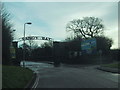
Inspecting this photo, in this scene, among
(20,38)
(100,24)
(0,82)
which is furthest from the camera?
(100,24)

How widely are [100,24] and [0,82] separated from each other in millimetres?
82556

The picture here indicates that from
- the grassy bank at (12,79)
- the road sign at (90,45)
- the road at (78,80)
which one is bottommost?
the road at (78,80)

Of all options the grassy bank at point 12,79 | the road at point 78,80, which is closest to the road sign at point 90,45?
the road at point 78,80

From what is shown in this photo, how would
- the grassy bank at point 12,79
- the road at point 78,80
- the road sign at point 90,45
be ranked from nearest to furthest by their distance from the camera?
the grassy bank at point 12,79 < the road at point 78,80 < the road sign at point 90,45

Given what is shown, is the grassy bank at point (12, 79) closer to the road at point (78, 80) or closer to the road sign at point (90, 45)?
the road at point (78, 80)

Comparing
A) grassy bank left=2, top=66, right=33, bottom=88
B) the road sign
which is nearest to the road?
grassy bank left=2, top=66, right=33, bottom=88

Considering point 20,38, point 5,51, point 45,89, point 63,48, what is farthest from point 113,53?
point 45,89

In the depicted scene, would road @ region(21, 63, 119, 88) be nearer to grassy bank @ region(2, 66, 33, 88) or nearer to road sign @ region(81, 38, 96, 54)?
grassy bank @ region(2, 66, 33, 88)

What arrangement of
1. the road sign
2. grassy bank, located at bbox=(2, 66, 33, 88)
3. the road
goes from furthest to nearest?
the road sign → the road → grassy bank, located at bbox=(2, 66, 33, 88)

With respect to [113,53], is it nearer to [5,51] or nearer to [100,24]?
[100,24]

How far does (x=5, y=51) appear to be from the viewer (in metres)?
40.5

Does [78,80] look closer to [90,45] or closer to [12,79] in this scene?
[12,79]

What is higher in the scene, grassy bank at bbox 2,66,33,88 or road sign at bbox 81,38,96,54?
road sign at bbox 81,38,96,54

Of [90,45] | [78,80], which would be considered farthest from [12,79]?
[90,45]
